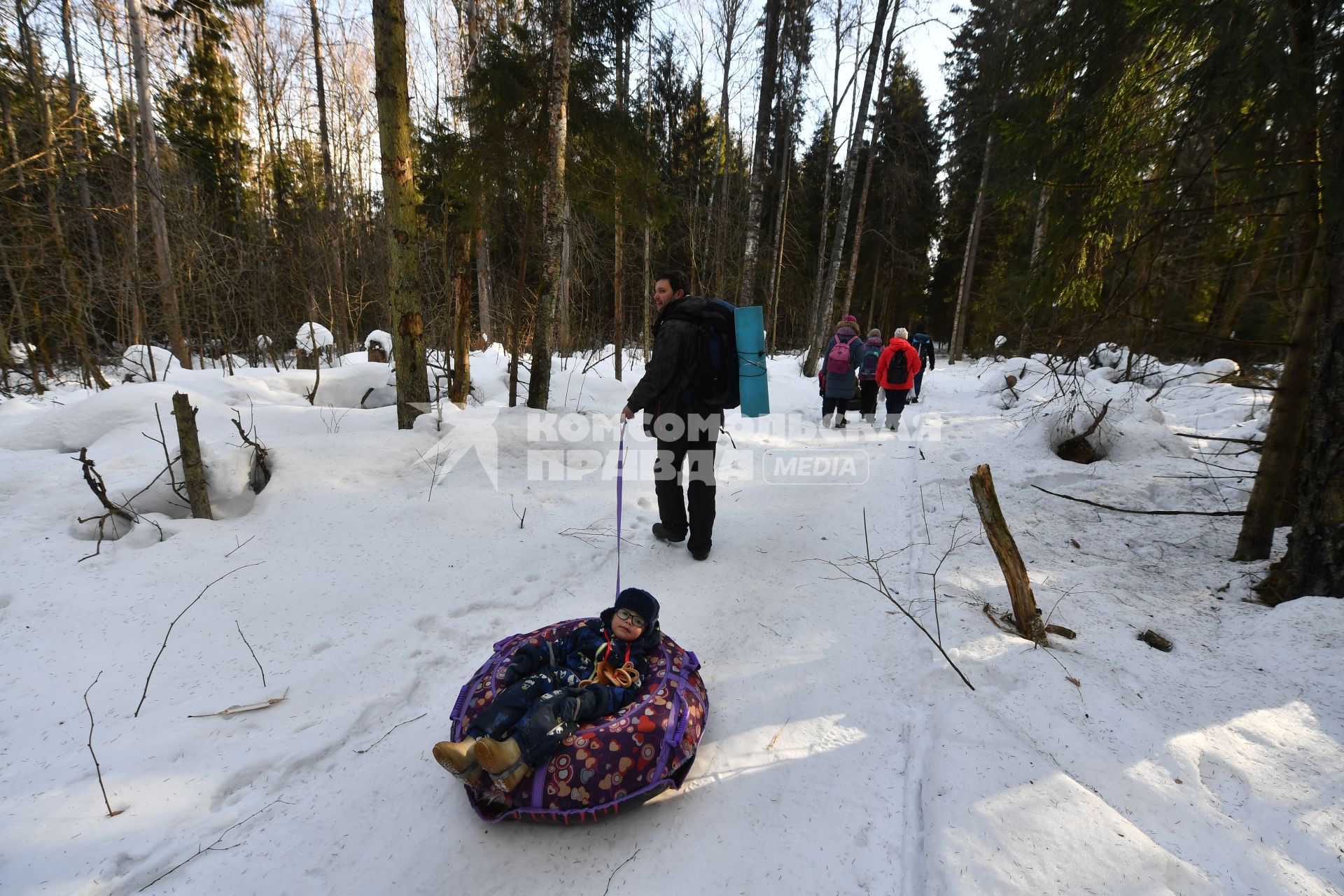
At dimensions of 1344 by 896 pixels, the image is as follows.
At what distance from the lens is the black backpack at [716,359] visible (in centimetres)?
423

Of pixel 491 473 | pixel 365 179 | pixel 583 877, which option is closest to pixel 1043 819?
pixel 583 877

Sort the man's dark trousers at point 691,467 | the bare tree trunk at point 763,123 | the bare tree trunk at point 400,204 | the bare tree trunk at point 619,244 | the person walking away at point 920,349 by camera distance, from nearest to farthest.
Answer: the man's dark trousers at point 691,467
the bare tree trunk at point 400,204
the bare tree trunk at point 619,244
the bare tree trunk at point 763,123
the person walking away at point 920,349

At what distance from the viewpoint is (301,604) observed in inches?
140

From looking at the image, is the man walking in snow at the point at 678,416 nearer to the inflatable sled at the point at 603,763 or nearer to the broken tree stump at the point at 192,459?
the inflatable sled at the point at 603,763

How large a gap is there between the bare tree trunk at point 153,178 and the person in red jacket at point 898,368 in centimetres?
1391

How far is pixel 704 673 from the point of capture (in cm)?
323

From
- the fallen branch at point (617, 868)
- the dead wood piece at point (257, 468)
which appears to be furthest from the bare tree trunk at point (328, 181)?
the fallen branch at point (617, 868)

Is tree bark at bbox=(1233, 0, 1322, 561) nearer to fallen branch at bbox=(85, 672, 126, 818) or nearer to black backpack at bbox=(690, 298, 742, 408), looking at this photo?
black backpack at bbox=(690, 298, 742, 408)

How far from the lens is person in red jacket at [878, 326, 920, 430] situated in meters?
8.82

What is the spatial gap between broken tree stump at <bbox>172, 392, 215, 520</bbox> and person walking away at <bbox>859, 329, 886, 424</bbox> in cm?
901

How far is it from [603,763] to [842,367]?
8.25m

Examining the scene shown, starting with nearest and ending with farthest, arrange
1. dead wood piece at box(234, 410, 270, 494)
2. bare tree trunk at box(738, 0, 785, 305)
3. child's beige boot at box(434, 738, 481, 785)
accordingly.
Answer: child's beige boot at box(434, 738, 481, 785) → dead wood piece at box(234, 410, 270, 494) → bare tree trunk at box(738, 0, 785, 305)

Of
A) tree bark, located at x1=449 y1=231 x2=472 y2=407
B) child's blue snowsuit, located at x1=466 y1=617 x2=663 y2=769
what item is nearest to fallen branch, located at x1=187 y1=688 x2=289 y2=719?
child's blue snowsuit, located at x1=466 y1=617 x2=663 y2=769

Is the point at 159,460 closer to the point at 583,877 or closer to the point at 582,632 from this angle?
the point at 582,632
